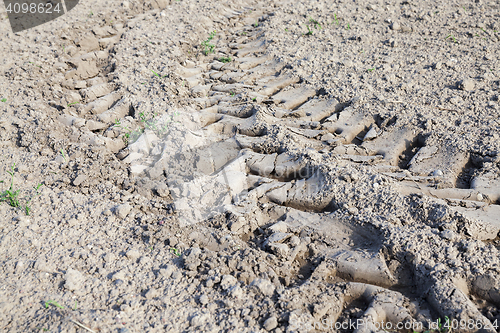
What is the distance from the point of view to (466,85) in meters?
3.53

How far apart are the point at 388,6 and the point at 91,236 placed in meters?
5.03

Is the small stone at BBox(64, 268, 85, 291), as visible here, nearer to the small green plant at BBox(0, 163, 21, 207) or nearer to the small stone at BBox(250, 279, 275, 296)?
the small green plant at BBox(0, 163, 21, 207)

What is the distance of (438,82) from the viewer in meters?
3.66

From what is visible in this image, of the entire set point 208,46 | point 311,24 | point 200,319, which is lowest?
point 200,319

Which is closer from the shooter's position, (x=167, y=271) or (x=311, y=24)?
(x=167, y=271)

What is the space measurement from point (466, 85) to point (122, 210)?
137 inches

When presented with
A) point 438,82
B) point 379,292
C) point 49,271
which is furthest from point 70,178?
point 438,82

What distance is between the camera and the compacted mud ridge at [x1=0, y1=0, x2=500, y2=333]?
6.39ft

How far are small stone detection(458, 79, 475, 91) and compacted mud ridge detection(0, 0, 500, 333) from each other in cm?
2

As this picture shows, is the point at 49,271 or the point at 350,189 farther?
the point at 350,189

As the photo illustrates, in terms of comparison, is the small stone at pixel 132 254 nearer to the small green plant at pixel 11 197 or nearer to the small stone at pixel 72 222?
the small stone at pixel 72 222

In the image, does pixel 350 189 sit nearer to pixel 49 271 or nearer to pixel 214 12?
pixel 49 271

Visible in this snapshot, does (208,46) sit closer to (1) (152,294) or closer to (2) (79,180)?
(2) (79,180)
